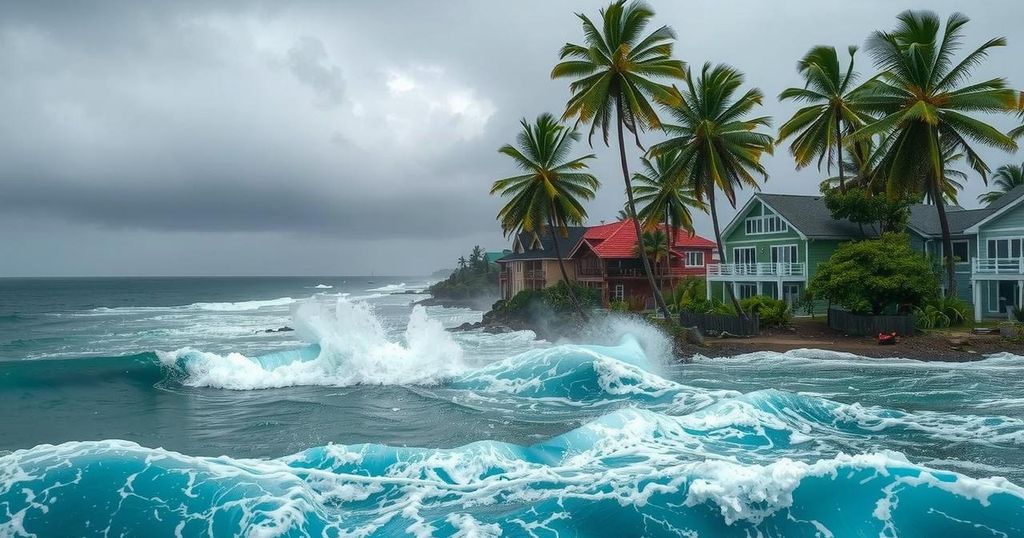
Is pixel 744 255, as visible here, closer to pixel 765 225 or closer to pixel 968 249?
pixel 765 225

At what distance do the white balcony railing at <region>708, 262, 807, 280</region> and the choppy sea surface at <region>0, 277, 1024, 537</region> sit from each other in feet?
38.6

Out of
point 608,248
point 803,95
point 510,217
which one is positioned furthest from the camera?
point 608,248

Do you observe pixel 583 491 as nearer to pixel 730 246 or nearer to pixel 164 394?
pixel 164 394

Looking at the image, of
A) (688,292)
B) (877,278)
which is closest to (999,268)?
(877,278)

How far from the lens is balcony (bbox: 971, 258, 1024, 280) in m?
27.2

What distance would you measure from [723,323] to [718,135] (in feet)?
25.6

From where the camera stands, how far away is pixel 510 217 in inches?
1406

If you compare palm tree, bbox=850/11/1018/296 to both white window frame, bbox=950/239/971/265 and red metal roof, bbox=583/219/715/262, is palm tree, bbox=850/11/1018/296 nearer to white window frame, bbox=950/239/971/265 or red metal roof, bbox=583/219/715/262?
white window frame, bbox=950/239/971/265

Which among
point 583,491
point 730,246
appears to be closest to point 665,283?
point 730,246

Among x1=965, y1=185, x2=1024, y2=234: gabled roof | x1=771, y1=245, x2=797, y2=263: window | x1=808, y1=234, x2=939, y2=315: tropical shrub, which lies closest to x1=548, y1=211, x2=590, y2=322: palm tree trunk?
x1=771, y1=245, x2=797, y2=263: window

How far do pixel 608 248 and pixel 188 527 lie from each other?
4096 cm

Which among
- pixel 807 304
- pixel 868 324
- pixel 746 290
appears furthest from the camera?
pixel 746 290

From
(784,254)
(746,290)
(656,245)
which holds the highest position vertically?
(656,245)

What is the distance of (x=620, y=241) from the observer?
Answer: 47344 mm
